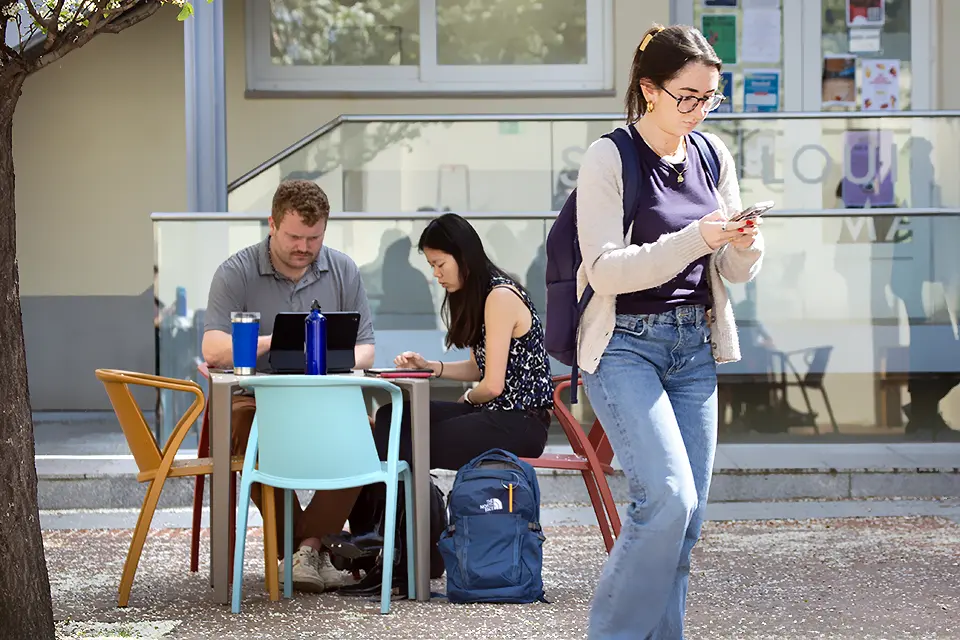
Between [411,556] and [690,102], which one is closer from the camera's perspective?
[690,102]

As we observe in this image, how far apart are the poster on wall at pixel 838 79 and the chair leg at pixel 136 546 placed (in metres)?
8.49

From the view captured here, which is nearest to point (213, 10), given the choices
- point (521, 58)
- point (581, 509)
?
point (521, 58)

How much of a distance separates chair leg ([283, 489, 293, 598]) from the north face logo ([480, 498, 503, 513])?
70cm

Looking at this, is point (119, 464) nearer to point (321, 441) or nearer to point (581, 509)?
point (581, 509)

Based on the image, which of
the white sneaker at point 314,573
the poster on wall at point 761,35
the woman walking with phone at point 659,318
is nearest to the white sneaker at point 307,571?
the white sneaker at point 314,573

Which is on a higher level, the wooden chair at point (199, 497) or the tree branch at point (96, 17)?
the tree branch at point (96, 17)

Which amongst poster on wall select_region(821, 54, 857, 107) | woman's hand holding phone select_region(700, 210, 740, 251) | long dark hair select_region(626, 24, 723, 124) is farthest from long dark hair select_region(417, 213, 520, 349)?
poster on wall select_region(821, 54, 857, 107)

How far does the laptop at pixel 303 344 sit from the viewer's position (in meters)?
5.08

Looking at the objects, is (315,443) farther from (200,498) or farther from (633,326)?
(633,326)

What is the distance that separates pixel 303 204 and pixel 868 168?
13.3 feet

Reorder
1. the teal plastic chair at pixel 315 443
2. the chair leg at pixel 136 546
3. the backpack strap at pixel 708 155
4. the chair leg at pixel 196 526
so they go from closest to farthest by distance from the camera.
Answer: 1. the backpack strap at pixel 708 155
2. the teal plastic chair at pixel 315 443
3. the chair leg at pixel 136 546
4. the chair leg at pixel 196 526

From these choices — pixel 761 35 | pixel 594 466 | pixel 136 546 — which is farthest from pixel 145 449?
pixel 761 35

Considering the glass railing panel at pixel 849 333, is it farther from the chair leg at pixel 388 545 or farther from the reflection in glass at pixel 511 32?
the reflection in glass at pixel 511 32

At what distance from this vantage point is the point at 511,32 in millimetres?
12164
